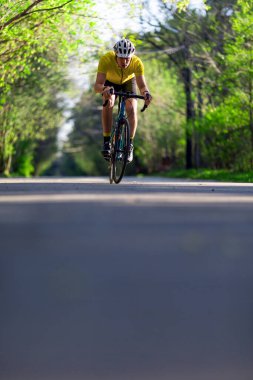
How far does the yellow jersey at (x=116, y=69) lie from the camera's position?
12.4 metres

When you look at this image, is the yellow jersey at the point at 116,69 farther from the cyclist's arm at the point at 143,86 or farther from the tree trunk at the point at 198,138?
the tree trunk at the point at 198,138

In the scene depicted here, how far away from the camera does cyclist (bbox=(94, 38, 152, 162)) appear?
1221 cm

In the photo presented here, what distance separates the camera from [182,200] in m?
11.3

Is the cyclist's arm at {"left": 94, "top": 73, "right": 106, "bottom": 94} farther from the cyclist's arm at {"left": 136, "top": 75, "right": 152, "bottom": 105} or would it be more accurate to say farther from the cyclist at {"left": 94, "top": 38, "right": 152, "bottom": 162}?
the cyclist's arm at {"left": 136, "top": 75, "right": 152, "bottom": 105}

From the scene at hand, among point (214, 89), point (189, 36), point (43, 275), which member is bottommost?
point (43, 275)

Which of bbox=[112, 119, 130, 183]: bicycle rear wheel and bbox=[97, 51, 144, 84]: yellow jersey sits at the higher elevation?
bbox=[97, 51, 144, 84]: yellow jersey

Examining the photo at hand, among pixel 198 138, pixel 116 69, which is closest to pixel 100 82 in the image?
pixel 116 69

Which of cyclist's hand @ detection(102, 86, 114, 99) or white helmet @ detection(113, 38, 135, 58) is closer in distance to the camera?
white helmet @ detection(113, 38, 135, 58)

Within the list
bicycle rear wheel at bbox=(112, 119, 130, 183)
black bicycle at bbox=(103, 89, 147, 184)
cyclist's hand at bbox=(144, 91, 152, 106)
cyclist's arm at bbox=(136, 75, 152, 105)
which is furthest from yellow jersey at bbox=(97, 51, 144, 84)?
bicycle rear wheel at bbox=(112, 119, 130, 183)

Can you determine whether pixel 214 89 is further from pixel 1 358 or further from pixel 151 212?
pixel 1 358

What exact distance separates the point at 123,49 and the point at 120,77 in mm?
725

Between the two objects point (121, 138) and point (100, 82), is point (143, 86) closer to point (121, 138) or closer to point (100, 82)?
point (100, 82)

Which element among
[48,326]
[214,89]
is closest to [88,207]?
[48,326]

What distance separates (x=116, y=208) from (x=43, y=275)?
368cm
